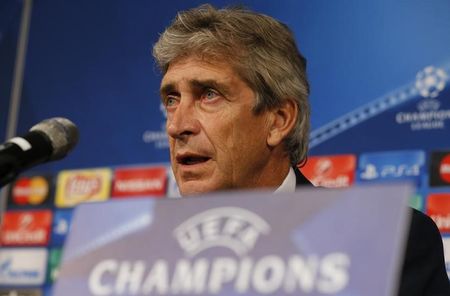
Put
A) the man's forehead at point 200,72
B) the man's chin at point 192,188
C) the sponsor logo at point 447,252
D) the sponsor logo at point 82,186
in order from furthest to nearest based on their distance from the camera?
the sponsor logo at point 82,186 → the sponsor logo at point 447,252 → the man's forehead at point 200,72 → the man's chin at point 192,188

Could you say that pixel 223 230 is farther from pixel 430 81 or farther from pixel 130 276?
pixel 430 81

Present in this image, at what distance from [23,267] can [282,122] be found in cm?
152

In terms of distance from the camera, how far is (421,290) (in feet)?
4.47

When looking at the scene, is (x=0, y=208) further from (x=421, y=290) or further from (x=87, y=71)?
(x=421, y=290)

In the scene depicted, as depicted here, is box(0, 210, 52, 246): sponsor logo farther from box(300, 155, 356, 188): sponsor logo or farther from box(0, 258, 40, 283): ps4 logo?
box(300, 155, 356, 188): sponsor logo

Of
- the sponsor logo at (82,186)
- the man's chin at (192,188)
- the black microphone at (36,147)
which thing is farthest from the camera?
the sponsor logo at (82,186)

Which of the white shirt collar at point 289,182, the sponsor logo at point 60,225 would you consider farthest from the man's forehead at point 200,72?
the sponsor logo at point 60,225

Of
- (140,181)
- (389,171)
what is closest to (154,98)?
(140,181)

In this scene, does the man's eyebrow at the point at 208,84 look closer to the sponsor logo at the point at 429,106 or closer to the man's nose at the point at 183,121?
the man's nose at the point at 183,121

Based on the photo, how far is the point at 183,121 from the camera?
157cm

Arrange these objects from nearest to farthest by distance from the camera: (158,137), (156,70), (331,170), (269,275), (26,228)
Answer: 1. (269,275)
2. (156,70)
3. (331,170)
4. (158,137)
5. (26,228)

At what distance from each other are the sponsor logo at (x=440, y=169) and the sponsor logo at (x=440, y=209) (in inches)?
1.3

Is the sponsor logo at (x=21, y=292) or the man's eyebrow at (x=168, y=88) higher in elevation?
the man's eyebrow at (x=168, y=88)

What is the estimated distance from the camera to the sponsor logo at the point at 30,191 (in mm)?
2943
